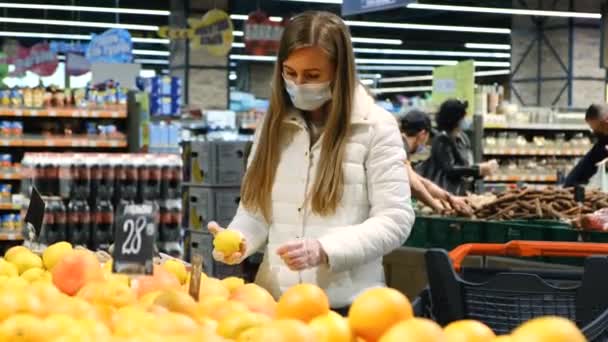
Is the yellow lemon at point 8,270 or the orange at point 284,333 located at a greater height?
the orange at point 284,333

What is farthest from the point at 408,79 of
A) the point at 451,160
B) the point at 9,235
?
the point at 451,160

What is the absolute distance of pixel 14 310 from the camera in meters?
1.79

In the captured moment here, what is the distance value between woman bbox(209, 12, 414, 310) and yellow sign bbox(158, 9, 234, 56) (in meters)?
14.2

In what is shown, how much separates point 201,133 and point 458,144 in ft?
28.2

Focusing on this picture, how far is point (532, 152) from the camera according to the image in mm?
12688

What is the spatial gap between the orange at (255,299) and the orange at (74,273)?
0.36 meters

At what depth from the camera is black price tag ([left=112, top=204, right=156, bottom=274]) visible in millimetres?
2111

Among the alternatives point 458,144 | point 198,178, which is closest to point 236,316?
point 458,144

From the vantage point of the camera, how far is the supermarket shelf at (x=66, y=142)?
847 cm

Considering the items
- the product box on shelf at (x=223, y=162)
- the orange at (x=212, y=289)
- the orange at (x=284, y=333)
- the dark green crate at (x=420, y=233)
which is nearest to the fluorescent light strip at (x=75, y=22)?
the product box on shelf at (x=223, y=162)

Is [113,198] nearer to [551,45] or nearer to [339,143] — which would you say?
[339,143]

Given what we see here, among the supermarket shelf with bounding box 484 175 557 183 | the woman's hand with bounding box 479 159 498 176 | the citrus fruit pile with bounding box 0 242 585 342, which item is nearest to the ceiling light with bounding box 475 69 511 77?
the supermarket shelf with bounding box 484 175 557 183

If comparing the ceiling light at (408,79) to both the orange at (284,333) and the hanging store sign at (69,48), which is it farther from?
the orange at (284,333)

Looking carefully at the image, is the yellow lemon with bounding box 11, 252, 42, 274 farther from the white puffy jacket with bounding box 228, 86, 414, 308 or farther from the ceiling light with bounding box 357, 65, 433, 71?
the ceiling light with bounding box 357, 65, 433, 71
